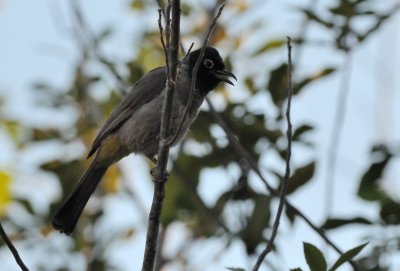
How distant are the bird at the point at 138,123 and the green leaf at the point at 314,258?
2.12m

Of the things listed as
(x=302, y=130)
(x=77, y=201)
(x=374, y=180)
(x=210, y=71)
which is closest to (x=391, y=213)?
(x=374, y=180)

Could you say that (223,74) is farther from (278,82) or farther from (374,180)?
(374,180)

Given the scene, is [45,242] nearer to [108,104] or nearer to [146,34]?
[108,104]

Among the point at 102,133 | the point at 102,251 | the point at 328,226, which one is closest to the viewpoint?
the point at 328,226

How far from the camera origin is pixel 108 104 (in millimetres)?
7438

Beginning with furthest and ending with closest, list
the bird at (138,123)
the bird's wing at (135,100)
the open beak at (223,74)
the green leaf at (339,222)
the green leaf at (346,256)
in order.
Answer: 1. the open beak at (223,74)
2. the bird's wing at (135,100)
3. the bird at (138,123)
4. the green leaf at (339,222)
5. the green leaf at (346,256)

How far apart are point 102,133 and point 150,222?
1.97 metres

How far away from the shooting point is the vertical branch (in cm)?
379

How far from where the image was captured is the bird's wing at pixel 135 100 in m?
5.95

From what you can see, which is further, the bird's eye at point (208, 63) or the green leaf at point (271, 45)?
the bird's eye at point (208, 63)

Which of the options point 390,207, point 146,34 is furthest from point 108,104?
point 390,207

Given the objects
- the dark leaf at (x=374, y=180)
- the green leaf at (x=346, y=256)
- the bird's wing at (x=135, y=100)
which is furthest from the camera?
the bird's wing at (x=135, y=100)

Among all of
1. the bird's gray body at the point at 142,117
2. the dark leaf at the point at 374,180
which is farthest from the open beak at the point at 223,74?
the dark leaf at the point at 374,180

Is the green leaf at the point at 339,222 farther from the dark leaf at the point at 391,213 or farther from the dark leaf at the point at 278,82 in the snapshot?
the dark leaf at the point at 278,82
